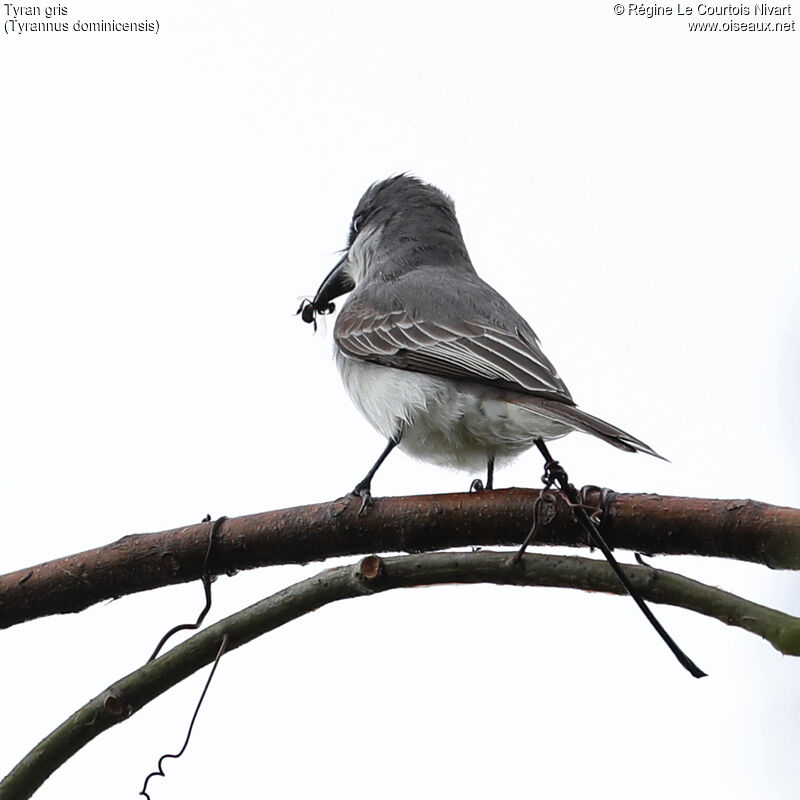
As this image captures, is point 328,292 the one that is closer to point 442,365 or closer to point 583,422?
point 442,365

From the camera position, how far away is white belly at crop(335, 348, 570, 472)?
4.54 metres

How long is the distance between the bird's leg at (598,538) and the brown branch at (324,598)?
0.12 m

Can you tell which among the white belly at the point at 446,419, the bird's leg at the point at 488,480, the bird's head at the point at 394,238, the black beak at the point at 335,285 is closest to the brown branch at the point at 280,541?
the white belly at the point at 446,419

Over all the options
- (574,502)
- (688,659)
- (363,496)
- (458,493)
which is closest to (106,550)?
(363,496)

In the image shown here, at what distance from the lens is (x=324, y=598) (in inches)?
124

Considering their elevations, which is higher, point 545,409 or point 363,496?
point 545,409

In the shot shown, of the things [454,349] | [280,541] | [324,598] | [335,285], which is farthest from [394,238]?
[324,598]

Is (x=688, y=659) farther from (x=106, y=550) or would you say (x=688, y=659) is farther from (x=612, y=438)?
(x=106, y=550)

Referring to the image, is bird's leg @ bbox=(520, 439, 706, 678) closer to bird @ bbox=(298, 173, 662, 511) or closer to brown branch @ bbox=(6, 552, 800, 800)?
brown branch @ bbox=(6, 552, 800, 800)

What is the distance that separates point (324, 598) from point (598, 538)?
0.84 metres

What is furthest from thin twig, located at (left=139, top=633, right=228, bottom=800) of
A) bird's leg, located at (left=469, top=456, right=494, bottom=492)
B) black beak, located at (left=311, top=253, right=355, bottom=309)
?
black beak, located at (left=311, top=253, right=355, bottom=309)

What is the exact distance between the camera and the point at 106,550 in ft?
11.8

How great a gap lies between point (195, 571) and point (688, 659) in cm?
170

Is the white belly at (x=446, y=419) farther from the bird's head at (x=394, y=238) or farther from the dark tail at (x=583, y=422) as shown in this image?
the bird's head at (x=394, y=238)
